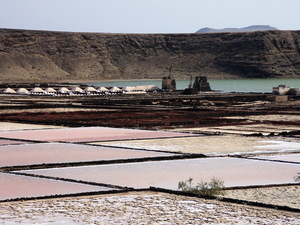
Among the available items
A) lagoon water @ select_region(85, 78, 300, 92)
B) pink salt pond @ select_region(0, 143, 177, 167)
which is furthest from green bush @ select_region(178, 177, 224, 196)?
lagoon water @ select_region(85, 78, 300, 92)

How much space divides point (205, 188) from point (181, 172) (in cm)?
270

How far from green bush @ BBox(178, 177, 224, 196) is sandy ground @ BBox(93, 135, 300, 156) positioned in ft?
16.7

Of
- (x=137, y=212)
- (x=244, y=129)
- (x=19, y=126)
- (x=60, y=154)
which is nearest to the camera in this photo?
(x=137, y=212)

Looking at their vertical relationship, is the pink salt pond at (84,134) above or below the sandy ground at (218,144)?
below

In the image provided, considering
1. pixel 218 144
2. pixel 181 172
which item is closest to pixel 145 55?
pixel 218 144

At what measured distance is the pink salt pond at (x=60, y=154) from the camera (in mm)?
17734

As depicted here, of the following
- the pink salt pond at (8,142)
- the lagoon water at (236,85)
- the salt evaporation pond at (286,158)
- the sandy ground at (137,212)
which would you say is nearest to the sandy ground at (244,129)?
the pink salt pond at (8,142)

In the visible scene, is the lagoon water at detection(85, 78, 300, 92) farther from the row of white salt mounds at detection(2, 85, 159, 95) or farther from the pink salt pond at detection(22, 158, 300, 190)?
the pink salt pond at detection(22, 158, 300, 190)

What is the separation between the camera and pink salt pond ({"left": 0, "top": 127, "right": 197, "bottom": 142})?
23406 millimetres

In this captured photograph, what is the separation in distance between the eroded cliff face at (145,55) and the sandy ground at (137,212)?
134639 mm

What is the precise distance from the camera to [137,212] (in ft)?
37.9

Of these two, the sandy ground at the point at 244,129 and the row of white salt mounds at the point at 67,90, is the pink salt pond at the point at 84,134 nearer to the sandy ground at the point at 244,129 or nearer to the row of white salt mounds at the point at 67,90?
the sandy ground at the point at 244,129

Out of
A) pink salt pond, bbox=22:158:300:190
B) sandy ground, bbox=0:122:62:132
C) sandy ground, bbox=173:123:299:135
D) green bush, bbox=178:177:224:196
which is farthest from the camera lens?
sandy ground, bbox=0:122:62:132

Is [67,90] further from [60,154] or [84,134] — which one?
[60,154]
